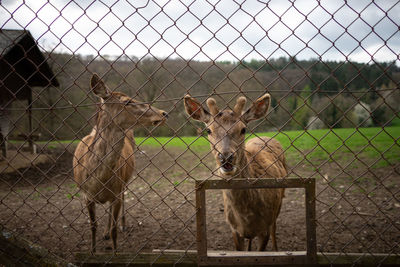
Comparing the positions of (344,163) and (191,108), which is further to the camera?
(344,163)

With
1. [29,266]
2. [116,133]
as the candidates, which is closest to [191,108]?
[116,133]

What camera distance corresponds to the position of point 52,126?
22.2 meters

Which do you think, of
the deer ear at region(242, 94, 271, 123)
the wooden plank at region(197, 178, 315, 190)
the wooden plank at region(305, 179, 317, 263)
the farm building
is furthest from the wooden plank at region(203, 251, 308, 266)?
the farm building

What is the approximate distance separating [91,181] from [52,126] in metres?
20.0

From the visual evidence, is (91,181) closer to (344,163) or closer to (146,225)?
(146,225)

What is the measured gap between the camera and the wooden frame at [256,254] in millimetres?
2279

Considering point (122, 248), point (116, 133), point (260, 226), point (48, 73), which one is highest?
point (48, 73)

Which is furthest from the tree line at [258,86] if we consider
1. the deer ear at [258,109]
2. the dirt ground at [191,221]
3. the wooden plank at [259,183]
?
the dirt ground at [191,221]

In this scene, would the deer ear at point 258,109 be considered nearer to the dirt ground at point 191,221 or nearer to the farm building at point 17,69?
the dirt ground at point 191,221

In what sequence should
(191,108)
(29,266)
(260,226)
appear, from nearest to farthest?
(29,266) < (191,108) < (260,226)

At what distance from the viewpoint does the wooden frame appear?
228 cm

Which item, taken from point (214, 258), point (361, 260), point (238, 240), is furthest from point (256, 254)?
point (238, 240)

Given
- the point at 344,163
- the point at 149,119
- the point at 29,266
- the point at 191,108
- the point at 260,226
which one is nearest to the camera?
the point at 29,266

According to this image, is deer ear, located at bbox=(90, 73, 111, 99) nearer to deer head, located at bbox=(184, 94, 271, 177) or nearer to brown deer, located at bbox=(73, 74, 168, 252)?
brown deer, located at bbox=(73, 74, 168, 252)
